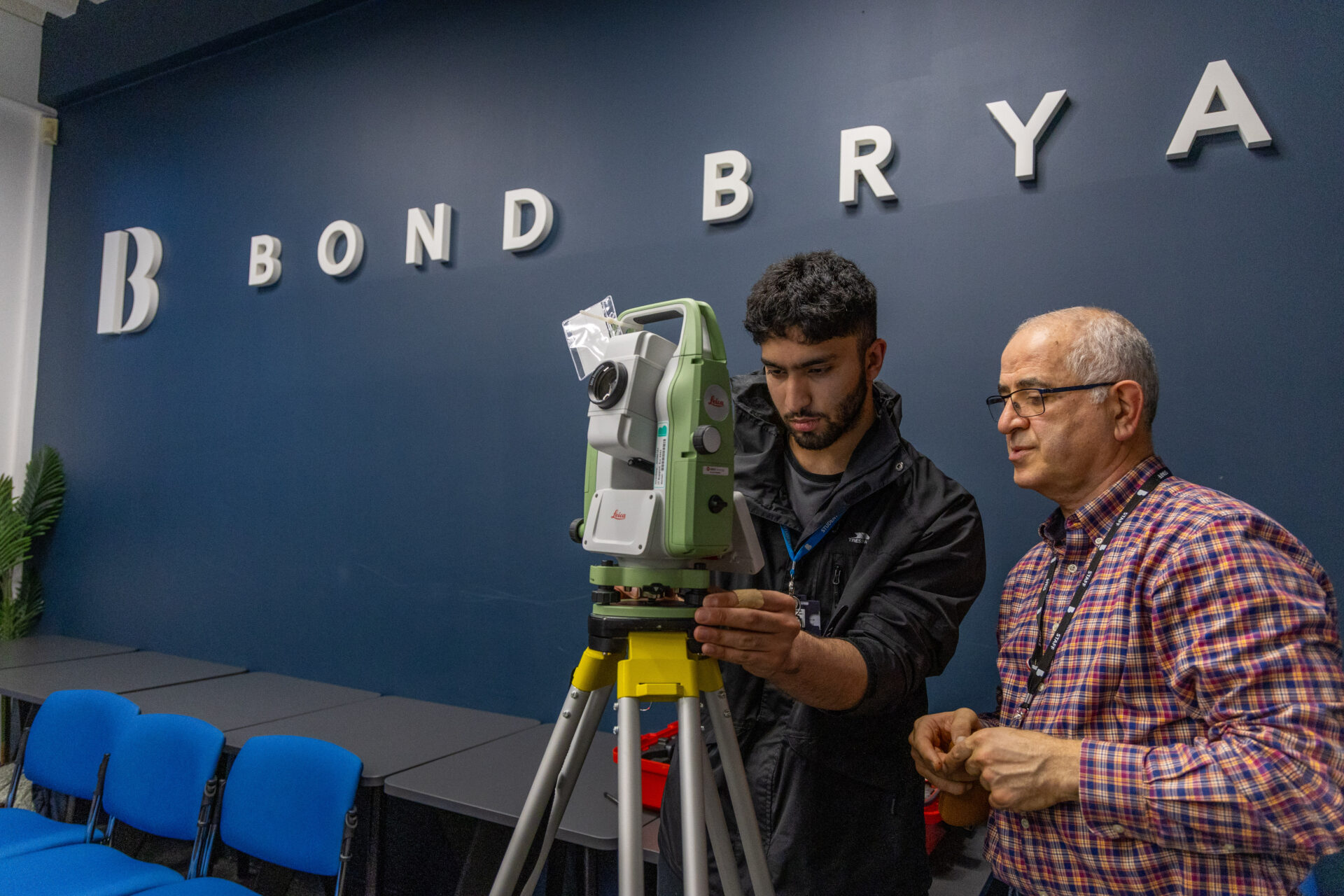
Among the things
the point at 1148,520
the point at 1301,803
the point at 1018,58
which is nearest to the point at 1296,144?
the point at 1018,58

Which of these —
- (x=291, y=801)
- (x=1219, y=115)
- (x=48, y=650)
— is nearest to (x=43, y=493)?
(x=48, y=650)

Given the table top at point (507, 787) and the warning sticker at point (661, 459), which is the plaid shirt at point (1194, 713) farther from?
the table top at point (507, 787)

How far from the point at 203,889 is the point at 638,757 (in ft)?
5.75

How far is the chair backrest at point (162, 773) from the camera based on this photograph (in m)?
2.54

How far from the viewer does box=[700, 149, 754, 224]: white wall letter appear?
271 centimetres

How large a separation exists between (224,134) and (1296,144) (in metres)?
4.47

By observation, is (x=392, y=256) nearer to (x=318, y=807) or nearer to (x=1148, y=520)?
(x=318, y=807)

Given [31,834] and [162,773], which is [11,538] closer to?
[31,834]

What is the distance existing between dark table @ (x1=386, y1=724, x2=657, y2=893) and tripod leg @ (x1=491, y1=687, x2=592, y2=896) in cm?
70

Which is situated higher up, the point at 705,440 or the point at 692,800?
the point at 705,440

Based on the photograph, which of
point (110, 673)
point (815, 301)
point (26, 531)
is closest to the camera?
point (815, 301)

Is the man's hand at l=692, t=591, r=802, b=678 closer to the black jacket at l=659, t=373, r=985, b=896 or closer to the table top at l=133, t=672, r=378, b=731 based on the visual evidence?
the black jacket at l=659, t=373, r=985, b=896

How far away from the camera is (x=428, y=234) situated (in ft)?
11.2

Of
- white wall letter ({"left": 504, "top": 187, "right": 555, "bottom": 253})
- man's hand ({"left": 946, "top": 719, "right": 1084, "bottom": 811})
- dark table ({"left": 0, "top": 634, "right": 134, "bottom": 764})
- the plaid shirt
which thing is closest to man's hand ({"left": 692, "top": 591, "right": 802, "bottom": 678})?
man's hand ({"left": 946, "top": 719, "right": 1084, "bottom": 811})
